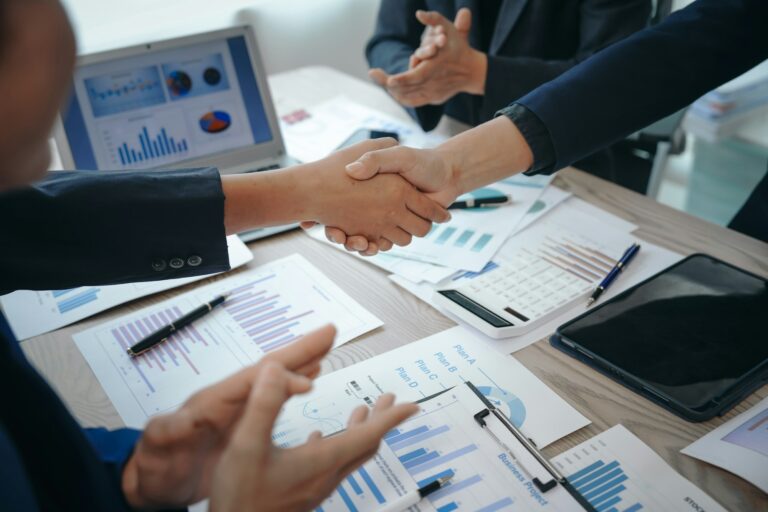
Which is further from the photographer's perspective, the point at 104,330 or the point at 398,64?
the point at 398,64

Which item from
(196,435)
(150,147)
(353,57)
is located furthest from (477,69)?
(353,57)

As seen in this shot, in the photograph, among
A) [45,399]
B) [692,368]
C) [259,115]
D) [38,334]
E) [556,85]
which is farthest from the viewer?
[259,115]

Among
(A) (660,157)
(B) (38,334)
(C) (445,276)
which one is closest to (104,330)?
(B) (38,334)

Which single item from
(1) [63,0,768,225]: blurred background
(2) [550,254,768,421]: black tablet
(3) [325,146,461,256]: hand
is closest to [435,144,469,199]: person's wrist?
(3) [325,146,461,256]: hand

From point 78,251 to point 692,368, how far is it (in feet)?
2.65

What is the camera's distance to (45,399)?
59 centimetres

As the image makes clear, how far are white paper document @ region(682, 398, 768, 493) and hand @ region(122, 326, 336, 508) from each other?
1.42 ft

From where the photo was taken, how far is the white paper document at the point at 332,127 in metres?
1.43

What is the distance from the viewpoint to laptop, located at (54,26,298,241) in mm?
1219

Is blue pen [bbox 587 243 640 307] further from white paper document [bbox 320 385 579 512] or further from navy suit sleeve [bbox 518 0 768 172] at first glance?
white paper document [bbox 320 385 579 512]

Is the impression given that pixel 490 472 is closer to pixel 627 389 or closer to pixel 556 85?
pixel 627 389

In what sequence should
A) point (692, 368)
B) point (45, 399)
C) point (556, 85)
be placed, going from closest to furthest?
point (45, 399), point (692, 368), point (556, 85)

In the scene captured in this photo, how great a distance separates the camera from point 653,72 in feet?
3.35

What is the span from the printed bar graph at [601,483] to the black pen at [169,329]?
0.56m
